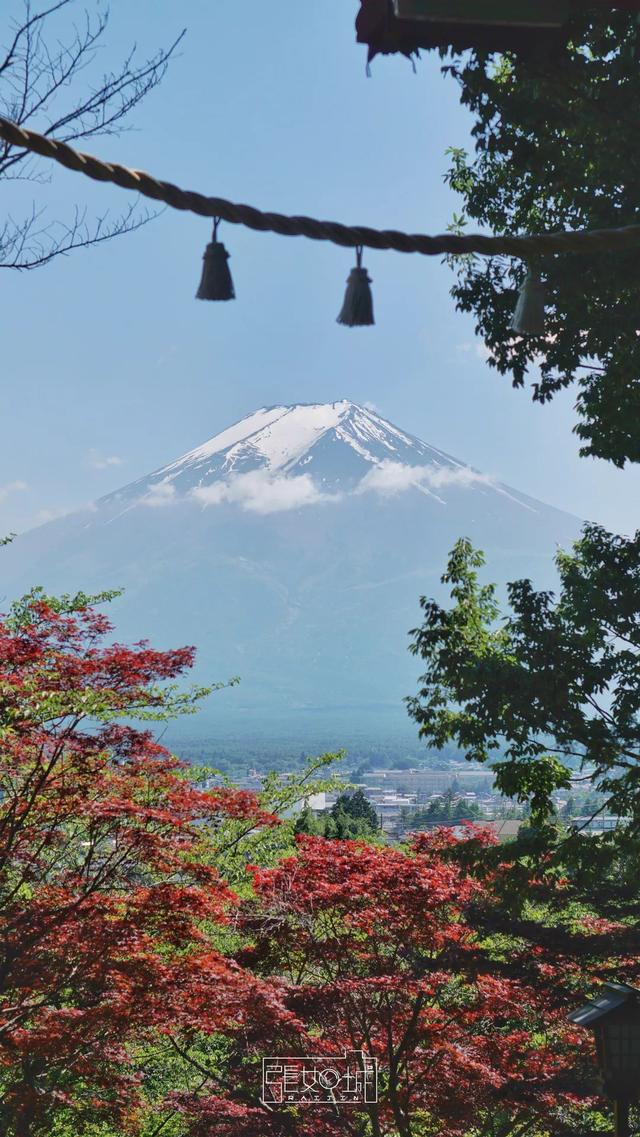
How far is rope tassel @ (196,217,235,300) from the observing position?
2.56 meters

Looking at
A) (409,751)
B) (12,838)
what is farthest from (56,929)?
(409,751)

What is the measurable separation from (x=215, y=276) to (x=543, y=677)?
4.47m

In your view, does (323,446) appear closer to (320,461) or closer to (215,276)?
(320,461)

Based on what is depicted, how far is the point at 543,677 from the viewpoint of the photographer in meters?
6.42

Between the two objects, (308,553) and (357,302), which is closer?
(357,302)

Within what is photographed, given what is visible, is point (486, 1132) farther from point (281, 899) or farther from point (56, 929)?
point (56, 929)

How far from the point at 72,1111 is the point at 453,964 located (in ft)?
8.22

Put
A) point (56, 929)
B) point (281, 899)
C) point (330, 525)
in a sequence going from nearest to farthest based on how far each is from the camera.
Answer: point (56, 929) < point (281, 899) < point (330, 525)

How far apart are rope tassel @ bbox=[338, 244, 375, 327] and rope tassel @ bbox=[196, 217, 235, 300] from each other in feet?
1.01

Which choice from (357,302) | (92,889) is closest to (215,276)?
(357,302)

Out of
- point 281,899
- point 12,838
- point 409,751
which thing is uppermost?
point 12,838

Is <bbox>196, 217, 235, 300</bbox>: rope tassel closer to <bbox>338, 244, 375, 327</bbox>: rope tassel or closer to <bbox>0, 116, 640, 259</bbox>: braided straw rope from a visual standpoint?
<bbox>338, 244, 375, 327</bbox>: rope tassel

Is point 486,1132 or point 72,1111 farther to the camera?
point 486,1132

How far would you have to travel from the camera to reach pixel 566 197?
6441mm
